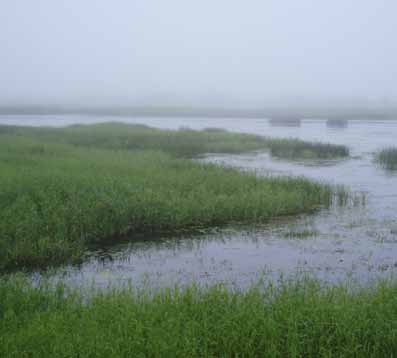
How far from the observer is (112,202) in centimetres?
1555

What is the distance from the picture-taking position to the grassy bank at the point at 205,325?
22.6 ft

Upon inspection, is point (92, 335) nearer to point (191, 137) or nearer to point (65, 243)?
point (65, 243)

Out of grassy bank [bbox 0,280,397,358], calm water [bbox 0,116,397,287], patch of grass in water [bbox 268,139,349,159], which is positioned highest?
patch of grass in water [bbox 268,139,349,159]

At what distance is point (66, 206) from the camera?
15.3 m

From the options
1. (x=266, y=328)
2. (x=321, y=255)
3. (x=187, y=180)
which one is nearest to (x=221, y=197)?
(x=187, y=180)

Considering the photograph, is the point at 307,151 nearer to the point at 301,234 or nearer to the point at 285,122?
the point at 301,234

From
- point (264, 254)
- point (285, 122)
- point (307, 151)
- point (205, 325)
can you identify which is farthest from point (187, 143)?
point (285, 122)

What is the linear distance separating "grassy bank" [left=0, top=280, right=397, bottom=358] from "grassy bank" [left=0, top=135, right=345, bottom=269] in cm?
470

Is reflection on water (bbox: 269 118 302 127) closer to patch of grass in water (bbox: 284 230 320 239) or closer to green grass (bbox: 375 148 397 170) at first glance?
green grass (bbox: 375 148 397 170)

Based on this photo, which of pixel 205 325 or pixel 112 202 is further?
pixel 112 202

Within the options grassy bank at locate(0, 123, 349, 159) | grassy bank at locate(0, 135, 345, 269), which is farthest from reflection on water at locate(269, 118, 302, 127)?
grassy bank at locate(0, 135, 345, 269)

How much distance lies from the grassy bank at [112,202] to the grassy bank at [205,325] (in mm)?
4703

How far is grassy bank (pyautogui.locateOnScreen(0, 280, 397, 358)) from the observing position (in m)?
6.89

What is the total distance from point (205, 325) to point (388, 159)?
31.2 meters
